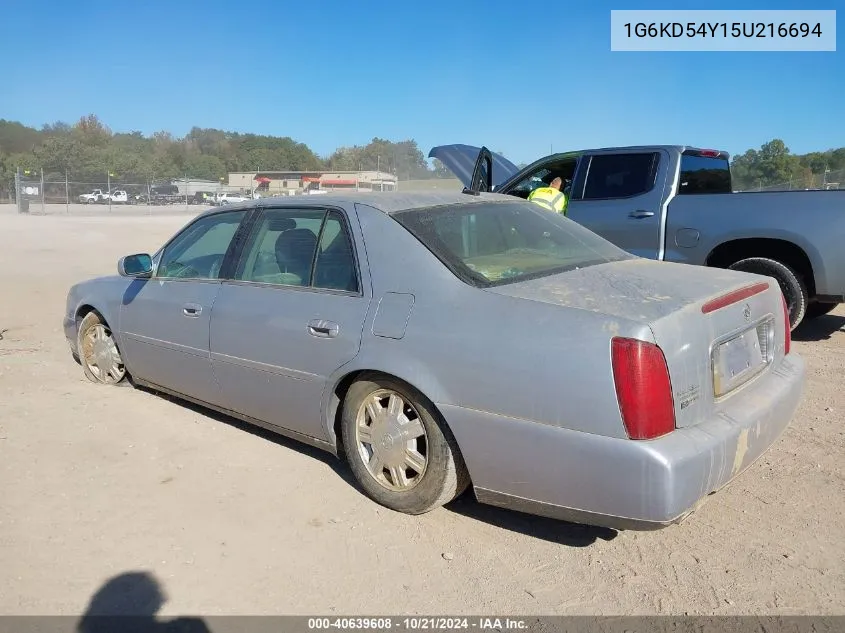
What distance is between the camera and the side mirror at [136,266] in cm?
475

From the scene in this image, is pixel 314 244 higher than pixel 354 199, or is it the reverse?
pixel 354 199

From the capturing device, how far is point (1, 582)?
2865 millimetres

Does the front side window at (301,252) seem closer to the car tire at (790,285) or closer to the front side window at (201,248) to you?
the front side window at (201,248)

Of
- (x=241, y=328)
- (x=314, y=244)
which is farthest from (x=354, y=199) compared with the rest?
(x=241, y=328)

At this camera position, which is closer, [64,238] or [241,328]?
[241,328]

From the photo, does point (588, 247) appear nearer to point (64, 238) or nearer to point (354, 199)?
point (354, 199)

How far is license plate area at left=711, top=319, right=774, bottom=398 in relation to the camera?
286 centimetres

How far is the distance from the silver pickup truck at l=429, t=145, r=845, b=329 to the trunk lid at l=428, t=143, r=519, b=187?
0.02 metres

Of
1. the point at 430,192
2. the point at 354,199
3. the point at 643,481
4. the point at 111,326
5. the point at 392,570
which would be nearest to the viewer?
the point at 643,481

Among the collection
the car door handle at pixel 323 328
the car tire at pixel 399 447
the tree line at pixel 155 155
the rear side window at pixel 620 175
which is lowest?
the car tire at pixel 399 447

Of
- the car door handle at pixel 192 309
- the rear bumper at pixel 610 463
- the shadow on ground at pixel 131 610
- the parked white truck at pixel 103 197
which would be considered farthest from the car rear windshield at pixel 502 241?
the parked white truck at pixel 103 197

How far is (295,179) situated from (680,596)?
174 ft

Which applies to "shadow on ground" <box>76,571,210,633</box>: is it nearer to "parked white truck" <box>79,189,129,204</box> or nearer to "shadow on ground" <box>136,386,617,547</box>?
"shadow on ground" <box>136,386,617,547</box>

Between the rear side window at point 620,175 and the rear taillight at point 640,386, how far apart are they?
4868 mm
